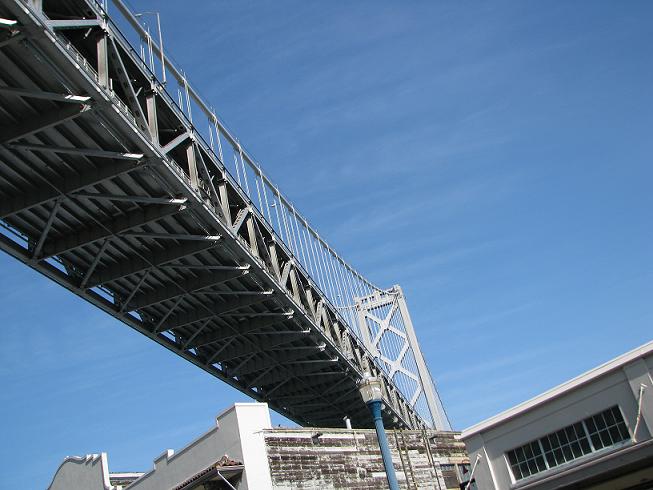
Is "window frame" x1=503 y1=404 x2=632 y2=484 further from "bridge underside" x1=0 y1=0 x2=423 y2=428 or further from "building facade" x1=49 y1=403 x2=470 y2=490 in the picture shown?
"building facade" x1=49 y1=403 x2=470 y2=490

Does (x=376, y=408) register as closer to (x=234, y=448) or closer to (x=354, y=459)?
(x=234, y=448)

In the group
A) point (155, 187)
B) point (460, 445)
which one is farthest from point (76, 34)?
point (460, 445)

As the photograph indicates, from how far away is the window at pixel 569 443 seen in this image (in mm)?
20219

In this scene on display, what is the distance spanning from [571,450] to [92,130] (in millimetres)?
15825

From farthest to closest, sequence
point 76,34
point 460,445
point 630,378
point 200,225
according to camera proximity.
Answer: point 460,445 → point 200,225 → point 630,378 → point 76,34

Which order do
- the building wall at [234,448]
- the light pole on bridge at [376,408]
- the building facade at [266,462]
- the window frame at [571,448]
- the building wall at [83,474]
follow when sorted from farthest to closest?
Answer: the building wall at [83,474] → the building facade at [266,462] → the building wall at [234,448] → the window frame at [571,448] → the light pole on bridge at [376,408]

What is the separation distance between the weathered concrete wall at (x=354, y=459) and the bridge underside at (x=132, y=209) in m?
5.02

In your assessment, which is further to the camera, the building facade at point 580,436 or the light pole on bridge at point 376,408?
the building facade at point 580,436

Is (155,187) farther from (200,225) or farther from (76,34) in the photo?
(76,34)

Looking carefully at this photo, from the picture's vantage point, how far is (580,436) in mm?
20938

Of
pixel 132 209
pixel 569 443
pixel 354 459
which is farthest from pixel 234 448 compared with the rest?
pixel 569 443

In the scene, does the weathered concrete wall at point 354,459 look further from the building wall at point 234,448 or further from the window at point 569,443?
the window at point 569,443

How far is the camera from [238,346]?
34.2 meters

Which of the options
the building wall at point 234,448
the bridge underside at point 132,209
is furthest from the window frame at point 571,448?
the building wall at point 234,448
